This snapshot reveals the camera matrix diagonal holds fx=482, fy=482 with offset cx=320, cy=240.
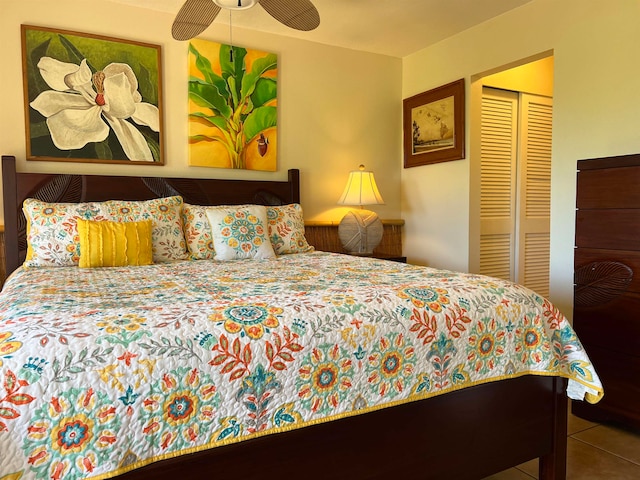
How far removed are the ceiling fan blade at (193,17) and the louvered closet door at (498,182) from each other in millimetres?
2182

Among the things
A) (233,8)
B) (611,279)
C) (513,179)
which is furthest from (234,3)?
(513,179)

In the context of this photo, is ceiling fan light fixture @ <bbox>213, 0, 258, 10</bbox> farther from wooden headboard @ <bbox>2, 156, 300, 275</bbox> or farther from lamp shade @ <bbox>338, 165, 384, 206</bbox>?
lamp shade @ <bbox>338, 165, 384, 206</bbox>

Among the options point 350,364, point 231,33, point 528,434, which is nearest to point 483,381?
point 528,434

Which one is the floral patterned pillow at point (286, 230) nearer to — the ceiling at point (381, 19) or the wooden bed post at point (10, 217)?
the ceiling at point (381, 19)

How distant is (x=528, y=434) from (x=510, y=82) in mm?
2988

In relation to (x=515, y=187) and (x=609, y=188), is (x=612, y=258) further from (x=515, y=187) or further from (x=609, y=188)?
(x=515, y=187)

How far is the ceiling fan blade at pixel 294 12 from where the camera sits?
2.28 meters

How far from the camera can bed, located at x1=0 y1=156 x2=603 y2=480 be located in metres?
0.97

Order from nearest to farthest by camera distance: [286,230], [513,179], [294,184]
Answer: [286,230]
[294,184]
[513,179]

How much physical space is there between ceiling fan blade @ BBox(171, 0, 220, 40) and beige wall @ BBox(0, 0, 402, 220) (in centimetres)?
76

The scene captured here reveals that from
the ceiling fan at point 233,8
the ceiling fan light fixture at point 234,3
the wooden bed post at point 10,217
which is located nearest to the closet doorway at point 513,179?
the ceiling fan at point 233,8

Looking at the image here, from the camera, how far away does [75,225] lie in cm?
250

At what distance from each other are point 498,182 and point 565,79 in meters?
1.05

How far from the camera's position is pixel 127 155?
3.10m
